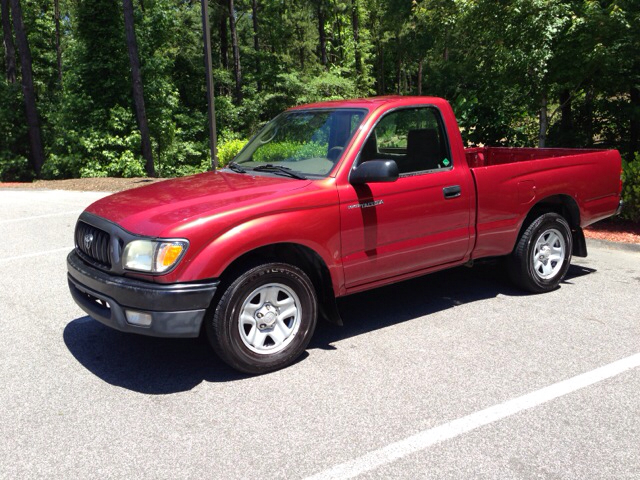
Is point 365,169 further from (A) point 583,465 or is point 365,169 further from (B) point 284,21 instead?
(B) point 284,21

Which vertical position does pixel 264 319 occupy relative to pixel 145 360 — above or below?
above

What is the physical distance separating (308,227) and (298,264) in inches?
15.1

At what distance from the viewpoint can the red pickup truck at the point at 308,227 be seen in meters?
4.03

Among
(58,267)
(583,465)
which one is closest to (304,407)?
(583,465)

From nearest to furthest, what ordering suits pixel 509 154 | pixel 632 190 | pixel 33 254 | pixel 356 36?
pixel 509 154
pixel 33 254
pixel 632 190
pixel 356 36

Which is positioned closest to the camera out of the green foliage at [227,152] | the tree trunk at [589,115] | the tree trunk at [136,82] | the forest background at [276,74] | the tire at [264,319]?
A: the tire at [264,319]

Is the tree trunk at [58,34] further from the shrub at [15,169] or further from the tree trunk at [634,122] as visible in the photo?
the tree trunk at [634,122]

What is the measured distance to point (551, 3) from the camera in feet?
31.2

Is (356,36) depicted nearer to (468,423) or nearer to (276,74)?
(276,74)

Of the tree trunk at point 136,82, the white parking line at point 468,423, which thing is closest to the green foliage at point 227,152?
the tree trunk at point 136,82

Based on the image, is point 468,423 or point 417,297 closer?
point 468,423

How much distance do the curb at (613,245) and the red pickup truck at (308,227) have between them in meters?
2.51

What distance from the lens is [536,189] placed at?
5.87m

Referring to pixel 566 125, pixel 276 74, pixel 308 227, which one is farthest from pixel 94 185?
pixel 276 74
